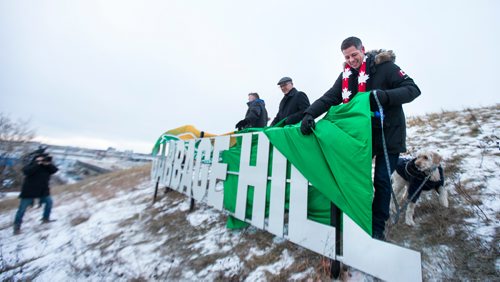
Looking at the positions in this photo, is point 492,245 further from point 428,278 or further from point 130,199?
point 130,199

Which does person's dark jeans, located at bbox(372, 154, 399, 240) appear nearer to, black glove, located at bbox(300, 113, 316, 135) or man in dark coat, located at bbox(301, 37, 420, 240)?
man in dark coat, located at bbox(301, 37, 420, 240)

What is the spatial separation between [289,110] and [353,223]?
246cm

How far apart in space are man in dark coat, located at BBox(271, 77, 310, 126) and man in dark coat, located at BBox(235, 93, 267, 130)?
74 centimetres

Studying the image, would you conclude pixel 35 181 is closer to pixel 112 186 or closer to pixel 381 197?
pixel 112 186

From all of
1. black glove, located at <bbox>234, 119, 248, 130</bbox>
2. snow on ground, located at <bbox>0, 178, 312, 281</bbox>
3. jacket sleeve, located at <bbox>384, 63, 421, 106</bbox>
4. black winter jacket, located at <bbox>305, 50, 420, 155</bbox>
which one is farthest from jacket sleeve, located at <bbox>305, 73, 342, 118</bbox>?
black glove, located at <bbox>234, 119, 248, 130</bbox>

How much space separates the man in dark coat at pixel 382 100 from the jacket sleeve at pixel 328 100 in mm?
224

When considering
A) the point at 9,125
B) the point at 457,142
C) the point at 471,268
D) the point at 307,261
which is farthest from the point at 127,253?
the point at 9,125

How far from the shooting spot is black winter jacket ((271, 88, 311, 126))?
3.72 metres

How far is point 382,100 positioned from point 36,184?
9.74 meters

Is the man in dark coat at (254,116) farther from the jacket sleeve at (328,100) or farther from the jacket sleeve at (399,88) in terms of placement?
the jacket sleeve at (399,88)

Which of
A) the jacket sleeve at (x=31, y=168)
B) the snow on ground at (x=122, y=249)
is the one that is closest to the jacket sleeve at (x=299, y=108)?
the snow on ground at (x=122, y=249)

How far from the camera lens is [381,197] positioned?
2086 millimetres

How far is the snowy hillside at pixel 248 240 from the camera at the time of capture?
2209 mm

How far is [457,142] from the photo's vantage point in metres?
4.53
